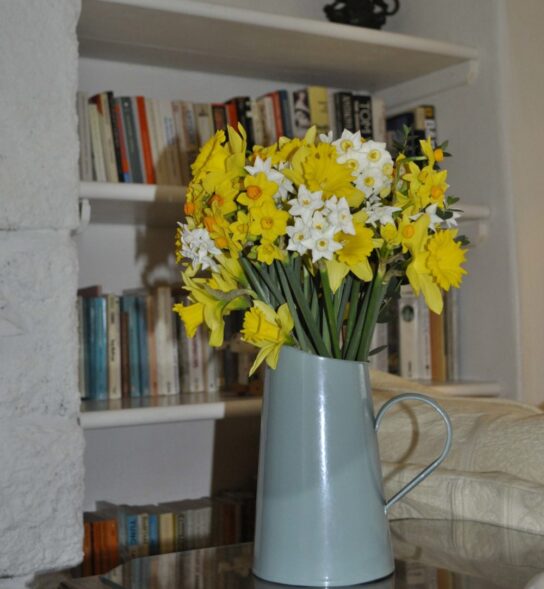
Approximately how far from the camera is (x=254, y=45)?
186 cm

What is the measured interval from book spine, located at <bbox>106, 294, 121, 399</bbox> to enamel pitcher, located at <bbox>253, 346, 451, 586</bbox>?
0.85 meters

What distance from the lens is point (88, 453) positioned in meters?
1.93

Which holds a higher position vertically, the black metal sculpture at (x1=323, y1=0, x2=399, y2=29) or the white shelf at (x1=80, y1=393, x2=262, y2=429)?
the black metal sculpture at (x1=323, y1=0, x2=399, y2=29)

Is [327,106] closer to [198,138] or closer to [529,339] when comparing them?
[198,138]

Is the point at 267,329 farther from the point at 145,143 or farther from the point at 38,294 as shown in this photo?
the point at 145,143

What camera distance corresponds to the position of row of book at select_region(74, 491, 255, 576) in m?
1.76

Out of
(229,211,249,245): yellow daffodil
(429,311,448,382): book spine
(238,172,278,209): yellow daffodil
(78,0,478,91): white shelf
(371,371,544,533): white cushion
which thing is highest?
(78,0,478,91): white shelf

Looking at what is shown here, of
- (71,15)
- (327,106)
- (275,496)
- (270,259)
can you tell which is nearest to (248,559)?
(275,496)

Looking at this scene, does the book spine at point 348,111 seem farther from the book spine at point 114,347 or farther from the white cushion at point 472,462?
the white cushion at point 472,462

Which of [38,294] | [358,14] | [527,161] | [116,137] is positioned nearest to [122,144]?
[116,137]

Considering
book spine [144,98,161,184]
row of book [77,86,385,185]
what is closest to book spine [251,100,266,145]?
row of book [77,86,385,185]

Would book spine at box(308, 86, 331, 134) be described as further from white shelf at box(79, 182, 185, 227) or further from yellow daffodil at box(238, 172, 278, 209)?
yellow daffodil at box(238, 172, 278, 209)

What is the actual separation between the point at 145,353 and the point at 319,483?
3.03ft

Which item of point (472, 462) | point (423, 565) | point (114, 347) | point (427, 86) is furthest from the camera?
point (427, 86)
